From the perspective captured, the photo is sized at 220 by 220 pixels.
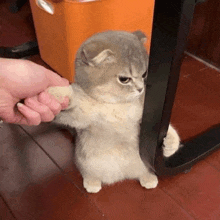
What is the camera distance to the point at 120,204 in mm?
870

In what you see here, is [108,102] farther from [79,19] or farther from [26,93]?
[79,19]

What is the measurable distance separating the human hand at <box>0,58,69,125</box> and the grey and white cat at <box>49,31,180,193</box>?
32mm

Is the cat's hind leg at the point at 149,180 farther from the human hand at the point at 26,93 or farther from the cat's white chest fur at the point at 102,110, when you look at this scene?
the human hand at the point at 26,93

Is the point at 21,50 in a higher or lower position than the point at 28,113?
lower

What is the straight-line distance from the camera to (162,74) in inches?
21.8

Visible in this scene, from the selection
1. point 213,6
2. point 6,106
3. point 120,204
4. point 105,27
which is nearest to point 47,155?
point 120,204

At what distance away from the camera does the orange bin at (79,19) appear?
3.49 feet

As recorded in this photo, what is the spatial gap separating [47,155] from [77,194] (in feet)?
0.71

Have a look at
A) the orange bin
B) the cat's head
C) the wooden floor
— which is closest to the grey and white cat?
the cat's head

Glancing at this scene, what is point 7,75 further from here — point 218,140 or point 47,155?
point 218,140

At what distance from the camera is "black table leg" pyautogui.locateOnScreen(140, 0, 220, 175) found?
0.48m

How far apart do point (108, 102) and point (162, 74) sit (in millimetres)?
206

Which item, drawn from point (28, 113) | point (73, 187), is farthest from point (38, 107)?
point (73, 187)

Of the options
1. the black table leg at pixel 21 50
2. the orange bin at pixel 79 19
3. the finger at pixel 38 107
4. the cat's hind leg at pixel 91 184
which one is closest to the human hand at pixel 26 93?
the finger at pixel 38 107
